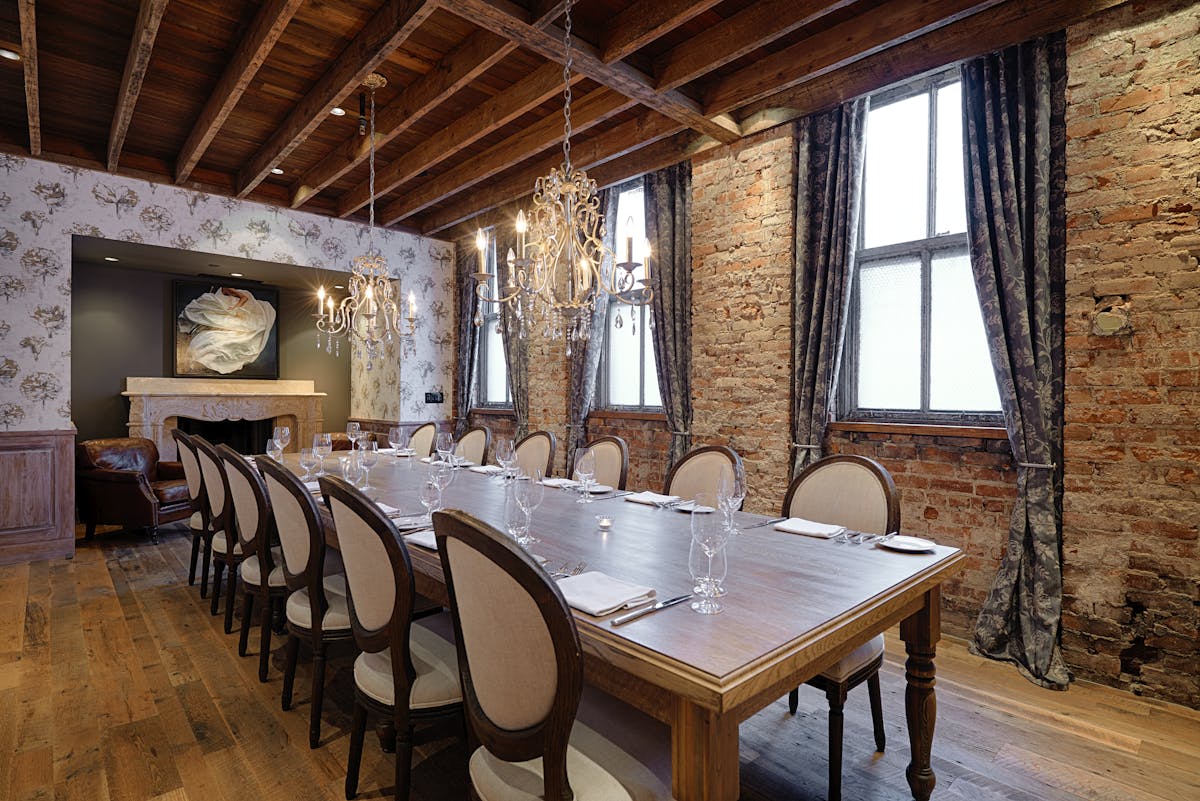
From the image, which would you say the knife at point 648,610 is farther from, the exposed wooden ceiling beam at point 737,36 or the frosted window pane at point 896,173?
the frosted window pane at point 896,173

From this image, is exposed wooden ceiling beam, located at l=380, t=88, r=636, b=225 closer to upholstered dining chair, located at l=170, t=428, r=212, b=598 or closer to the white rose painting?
the white rose painting

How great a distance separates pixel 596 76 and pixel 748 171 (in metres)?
1.23

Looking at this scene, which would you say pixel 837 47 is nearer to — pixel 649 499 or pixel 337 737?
pixel 649 499

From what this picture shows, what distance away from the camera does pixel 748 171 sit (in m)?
4.00

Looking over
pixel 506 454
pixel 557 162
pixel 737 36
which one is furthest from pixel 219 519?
pixel 737 36

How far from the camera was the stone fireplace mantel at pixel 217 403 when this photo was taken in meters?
6.31

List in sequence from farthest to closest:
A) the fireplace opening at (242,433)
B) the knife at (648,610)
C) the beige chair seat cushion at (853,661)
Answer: the fireplace opening at (242,433) → the beige chair seat cushion at (853,661) → the knife at (648,610)

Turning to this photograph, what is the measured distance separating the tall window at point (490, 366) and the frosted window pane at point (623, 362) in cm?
160

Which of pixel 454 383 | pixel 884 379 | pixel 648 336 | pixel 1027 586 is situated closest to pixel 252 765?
pixel 1027 586

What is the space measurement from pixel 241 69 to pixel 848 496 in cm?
376

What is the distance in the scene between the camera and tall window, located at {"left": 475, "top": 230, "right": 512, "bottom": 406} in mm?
6742

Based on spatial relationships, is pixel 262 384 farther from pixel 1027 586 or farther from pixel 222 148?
pixel 1027 586

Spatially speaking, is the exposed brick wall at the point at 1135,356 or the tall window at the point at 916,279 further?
the tall window at the point at 916,279

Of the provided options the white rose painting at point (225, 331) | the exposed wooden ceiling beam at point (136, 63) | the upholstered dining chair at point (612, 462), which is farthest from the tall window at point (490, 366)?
the exposed wooden ceiling beam at point (136, 63)
